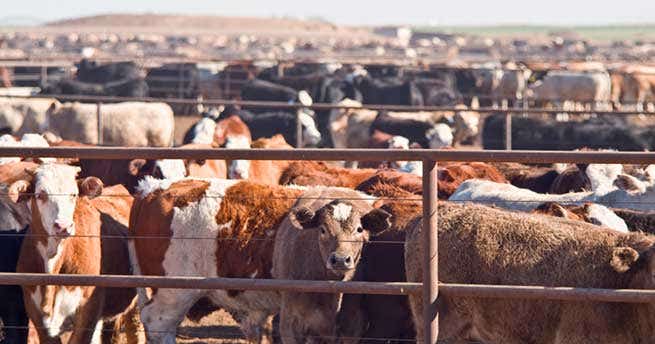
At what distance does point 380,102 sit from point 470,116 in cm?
821

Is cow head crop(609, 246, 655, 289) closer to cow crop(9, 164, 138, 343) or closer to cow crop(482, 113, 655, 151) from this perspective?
cow crop(9, 164, 138, 343)

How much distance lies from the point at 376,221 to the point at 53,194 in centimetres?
177

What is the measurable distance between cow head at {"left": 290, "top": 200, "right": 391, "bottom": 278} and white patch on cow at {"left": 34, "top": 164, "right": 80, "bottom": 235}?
1.24 m

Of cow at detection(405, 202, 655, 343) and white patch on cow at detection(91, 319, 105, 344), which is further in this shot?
white patch on cow at detection(91, 319, 105, 344)

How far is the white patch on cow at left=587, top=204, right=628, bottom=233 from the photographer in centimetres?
703

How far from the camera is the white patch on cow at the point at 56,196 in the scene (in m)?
6.84

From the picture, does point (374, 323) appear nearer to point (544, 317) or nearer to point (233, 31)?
point (544, 317)

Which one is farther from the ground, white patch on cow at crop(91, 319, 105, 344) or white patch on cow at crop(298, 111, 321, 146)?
white patch on cow at crop(91, 319, 105, 344)

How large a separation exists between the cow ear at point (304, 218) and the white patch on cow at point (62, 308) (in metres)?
1.46

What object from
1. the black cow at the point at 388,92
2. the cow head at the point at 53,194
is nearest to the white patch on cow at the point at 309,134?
the black cow at the point at 388,92

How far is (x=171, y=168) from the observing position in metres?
11.0

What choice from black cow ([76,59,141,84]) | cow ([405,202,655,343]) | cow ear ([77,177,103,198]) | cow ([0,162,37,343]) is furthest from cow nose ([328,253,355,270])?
black cow ([76,59,141,84])

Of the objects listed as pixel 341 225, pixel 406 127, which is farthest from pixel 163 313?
pixel 406 127

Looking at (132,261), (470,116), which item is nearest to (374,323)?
(132,261)
